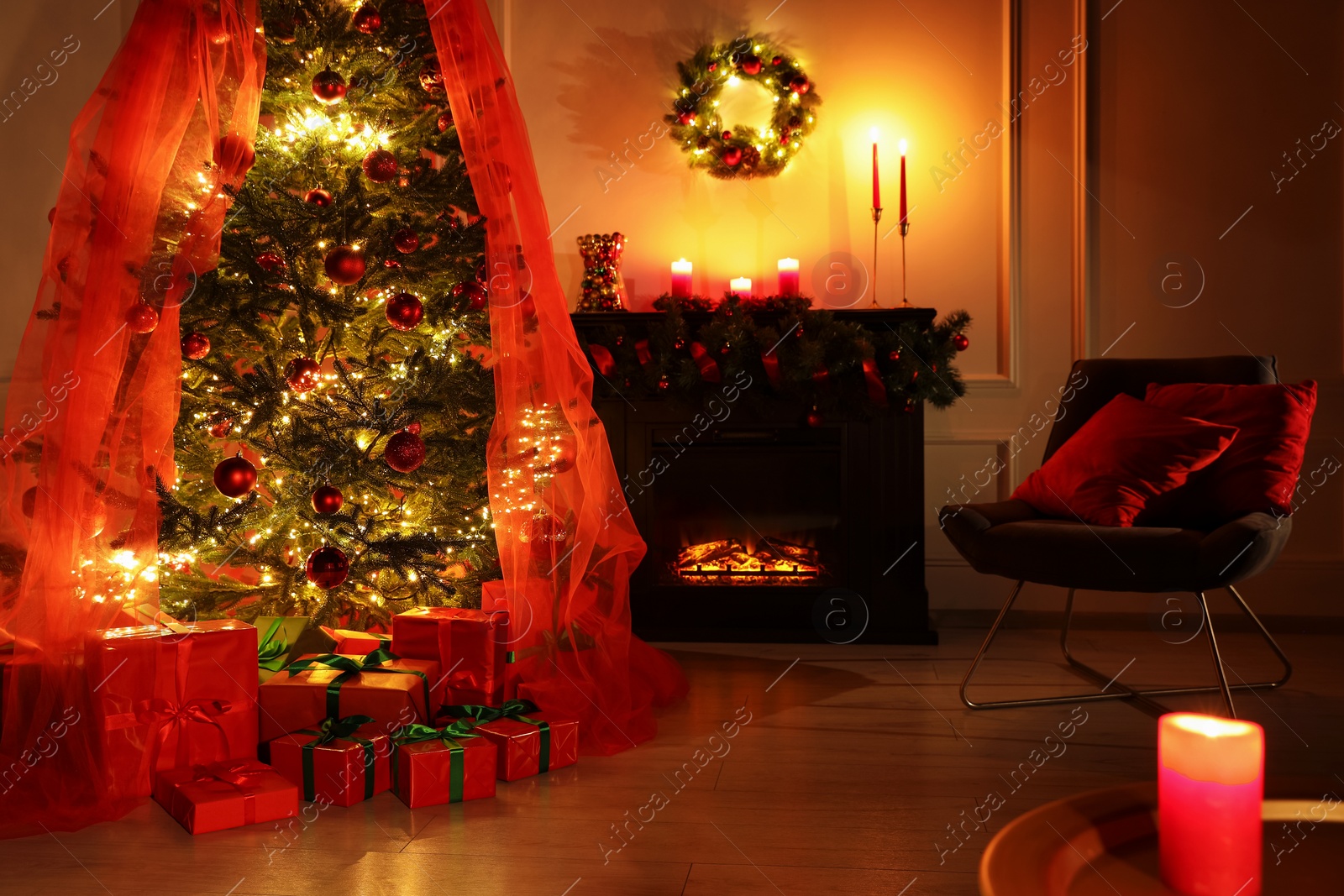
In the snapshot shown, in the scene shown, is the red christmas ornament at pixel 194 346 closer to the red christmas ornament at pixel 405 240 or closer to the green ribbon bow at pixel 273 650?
the red christmas ornament at pixel 405 240

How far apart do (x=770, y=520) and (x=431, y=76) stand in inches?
69.5

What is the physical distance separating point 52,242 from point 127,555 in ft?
2.09

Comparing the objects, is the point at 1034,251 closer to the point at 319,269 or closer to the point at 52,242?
the point at 319,269

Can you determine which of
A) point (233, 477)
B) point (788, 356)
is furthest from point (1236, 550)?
point (233, 477)

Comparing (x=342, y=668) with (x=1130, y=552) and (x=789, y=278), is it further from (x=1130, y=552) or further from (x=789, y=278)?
(x=789, y=278)

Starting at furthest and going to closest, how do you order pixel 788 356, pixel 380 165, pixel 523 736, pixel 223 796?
pixel 788 356
pixel 380 165
pixel 523 736
pixel 223 796

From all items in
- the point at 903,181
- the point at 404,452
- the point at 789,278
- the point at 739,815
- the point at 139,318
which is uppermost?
the point at 903,181

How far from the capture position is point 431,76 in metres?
2.27

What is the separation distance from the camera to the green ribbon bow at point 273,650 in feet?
7.03

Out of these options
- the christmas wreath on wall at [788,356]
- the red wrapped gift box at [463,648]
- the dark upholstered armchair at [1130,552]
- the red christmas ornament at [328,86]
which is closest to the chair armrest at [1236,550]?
the dark upholstered armchair at [1130,552]

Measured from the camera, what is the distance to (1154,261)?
3.41 meters

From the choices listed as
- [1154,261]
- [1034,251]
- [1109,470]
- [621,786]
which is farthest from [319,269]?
[1154,261]

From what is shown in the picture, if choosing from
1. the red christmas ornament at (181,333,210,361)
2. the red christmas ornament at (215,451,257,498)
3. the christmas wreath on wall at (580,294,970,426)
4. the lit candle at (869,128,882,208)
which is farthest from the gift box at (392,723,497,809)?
the lit candle at (869,128,882,208)

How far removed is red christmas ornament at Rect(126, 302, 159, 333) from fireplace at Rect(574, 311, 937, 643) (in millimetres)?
1518
